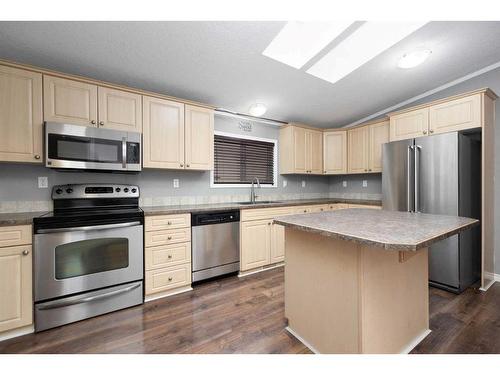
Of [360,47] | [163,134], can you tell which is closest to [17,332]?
[163,134]

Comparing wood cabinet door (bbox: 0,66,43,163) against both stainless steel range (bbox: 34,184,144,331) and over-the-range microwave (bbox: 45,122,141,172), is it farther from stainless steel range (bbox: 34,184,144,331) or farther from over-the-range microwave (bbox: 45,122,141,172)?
stainless steel range (bbox: 34,184,144,331)

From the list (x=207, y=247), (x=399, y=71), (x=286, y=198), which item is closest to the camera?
(x=207, y=247)

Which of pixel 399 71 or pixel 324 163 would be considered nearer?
pixel 399 71

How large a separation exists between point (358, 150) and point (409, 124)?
91 cm

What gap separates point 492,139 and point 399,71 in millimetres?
1409

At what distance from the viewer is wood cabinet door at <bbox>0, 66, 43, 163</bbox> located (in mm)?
1765

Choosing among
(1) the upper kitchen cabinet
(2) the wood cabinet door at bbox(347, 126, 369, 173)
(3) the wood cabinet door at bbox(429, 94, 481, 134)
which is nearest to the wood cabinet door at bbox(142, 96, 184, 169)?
(1) the upper kitchen cabinet

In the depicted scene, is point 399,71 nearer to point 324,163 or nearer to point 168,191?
point 324,163

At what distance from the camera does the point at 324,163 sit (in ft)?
13.4

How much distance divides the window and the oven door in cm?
148

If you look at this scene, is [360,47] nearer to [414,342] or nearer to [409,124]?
[409,124]
